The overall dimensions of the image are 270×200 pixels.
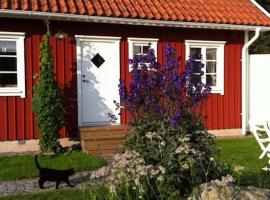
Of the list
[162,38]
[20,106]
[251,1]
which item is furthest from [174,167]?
[251,1]

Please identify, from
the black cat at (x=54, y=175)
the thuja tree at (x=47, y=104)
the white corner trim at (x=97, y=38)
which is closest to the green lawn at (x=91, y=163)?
the black cat at (x=54, y=175)

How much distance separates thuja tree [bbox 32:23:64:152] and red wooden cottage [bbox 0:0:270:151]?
0.73 metres

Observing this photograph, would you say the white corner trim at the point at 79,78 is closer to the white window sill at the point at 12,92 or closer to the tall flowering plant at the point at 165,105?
the white window sill at the point at 12,92

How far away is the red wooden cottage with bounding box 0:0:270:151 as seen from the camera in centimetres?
1064

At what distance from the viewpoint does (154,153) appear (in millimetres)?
5359

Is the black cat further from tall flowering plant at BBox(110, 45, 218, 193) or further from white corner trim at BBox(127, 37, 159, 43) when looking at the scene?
white corner trim at BBox(127, 37, 159, 43)

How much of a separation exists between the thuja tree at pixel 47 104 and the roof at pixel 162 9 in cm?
95

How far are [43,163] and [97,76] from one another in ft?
10.5

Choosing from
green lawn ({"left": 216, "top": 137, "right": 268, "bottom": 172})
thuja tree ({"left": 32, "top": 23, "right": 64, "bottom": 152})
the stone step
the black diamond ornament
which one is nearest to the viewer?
green lawn ({"left": 216, "top": 137, "right": 268, "bottom": 172})

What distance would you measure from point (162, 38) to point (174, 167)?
7.66m

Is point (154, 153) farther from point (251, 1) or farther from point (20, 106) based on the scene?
point (251, 1)

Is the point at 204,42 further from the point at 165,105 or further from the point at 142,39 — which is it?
the point at 165,105

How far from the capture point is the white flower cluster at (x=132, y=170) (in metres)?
4.68

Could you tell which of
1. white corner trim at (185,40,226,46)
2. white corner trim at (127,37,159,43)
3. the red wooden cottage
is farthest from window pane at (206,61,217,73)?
white corner trim at (127,37,159,43)
